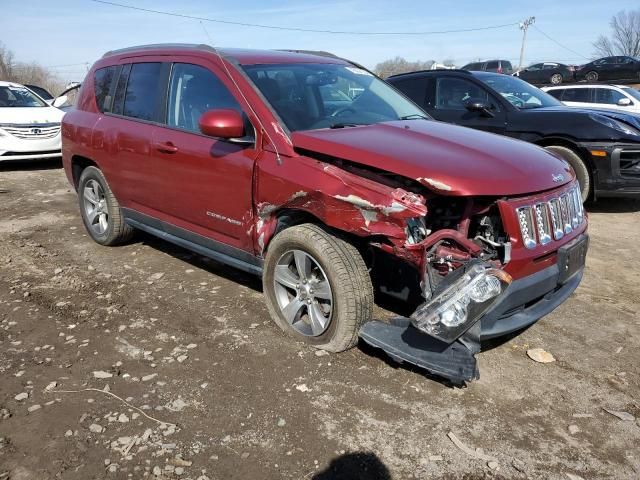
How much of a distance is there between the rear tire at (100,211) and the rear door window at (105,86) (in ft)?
2.03

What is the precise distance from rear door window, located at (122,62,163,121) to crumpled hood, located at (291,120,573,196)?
1.60m

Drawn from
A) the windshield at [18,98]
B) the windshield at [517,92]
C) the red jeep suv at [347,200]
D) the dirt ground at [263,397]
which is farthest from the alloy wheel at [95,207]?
the windshield at [18,98]

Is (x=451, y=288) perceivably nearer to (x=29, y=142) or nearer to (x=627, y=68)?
(x=29, y=142)

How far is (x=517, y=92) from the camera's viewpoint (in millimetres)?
7324

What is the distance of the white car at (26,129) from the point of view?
9727 mm

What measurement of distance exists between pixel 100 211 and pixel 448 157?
3752 mm

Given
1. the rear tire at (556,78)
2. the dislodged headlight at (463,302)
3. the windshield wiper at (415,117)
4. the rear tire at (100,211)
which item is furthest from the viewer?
the rear tire at (556,78)

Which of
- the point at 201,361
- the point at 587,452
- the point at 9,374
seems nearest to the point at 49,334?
the point at 9,374

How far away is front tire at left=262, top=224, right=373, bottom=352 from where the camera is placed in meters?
3.08

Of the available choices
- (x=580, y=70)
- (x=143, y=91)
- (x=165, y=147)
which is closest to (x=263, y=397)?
(x=165, y=147)

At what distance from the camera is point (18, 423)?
8.85 feet

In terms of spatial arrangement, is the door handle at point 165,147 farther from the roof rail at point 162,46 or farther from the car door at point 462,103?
the car door at point 462,103

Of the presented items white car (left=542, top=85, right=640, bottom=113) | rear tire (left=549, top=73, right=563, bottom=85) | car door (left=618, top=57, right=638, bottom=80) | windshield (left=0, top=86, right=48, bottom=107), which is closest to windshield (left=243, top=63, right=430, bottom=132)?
windshield (left=0, top=86, right=48, bottom=107)

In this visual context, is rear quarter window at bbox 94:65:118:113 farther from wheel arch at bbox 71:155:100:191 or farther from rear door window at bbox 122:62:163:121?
wheel arch at bbox 71:155:100:191
